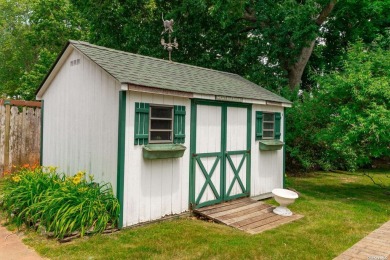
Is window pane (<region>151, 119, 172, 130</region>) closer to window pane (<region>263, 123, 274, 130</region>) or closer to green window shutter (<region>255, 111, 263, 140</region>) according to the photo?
green window shutter (<region>255, 111, 263, 140</region>)

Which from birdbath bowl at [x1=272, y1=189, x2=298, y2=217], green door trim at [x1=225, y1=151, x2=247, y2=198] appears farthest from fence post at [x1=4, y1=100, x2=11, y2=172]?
birdbath bowl at [x1=272, y1=189, x2=298, y2=217]

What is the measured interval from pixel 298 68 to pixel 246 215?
10.4 meters

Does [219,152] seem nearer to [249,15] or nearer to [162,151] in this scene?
[162,151]

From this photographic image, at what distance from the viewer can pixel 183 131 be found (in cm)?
689

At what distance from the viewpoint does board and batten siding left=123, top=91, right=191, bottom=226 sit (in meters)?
5.91

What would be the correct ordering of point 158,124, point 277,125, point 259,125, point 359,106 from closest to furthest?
point 158,124, point 359,106, point 259,125, point 277,125

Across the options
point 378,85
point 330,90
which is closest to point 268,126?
point 330,90

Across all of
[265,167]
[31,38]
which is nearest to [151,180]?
[265,167]

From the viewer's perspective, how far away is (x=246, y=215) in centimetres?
713

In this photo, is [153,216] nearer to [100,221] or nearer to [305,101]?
[100,221]

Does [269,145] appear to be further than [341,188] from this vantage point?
No

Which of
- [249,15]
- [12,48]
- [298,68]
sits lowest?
[298,68]

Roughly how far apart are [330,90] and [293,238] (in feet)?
17.0

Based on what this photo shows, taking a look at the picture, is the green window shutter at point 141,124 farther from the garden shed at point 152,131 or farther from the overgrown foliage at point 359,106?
the overgrown foliage at point 359,106
